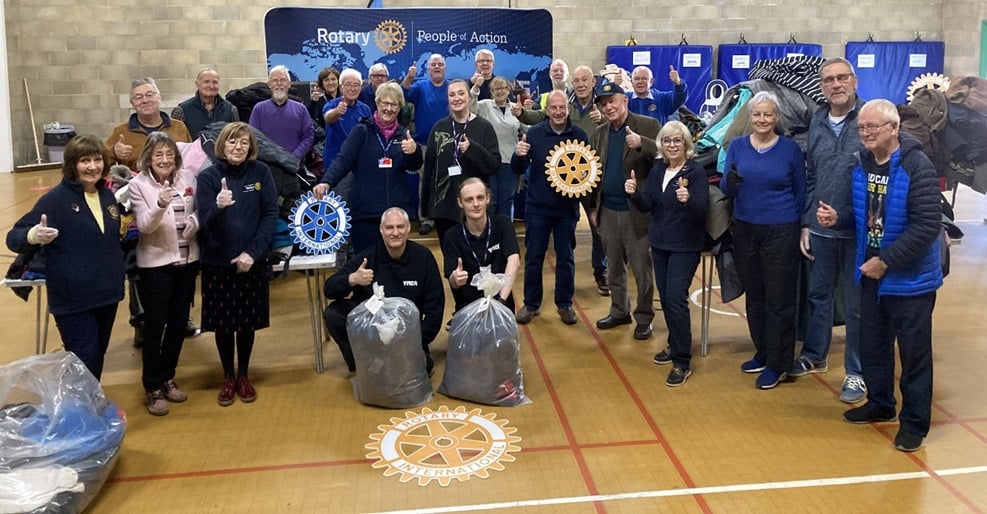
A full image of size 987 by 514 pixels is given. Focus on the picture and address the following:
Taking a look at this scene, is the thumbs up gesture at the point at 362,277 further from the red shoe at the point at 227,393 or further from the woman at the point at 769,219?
the woman at the point at 769,219

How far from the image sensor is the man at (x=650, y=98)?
732cm

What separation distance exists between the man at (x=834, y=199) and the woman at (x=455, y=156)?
2061 mm

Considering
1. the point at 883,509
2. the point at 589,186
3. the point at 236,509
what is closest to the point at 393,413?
the point at 236,509

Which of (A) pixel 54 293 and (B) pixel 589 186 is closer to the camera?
(A) pixel 54 293

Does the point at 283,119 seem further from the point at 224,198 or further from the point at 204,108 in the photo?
the point at 224,198

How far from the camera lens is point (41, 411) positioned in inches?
138

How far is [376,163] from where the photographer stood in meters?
5.25

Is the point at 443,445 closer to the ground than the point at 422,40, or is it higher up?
closer to the ground

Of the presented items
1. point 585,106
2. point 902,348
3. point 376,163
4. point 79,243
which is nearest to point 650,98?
point 585,106

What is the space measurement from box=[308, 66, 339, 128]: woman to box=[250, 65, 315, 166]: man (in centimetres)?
122

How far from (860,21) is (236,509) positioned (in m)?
14.3

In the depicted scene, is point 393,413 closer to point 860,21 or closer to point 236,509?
point 236,509

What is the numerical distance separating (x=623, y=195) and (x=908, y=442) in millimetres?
2251

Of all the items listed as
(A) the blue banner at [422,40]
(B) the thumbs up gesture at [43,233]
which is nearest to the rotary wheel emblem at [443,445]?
(B) the thumbs up gesture at [43,233]
